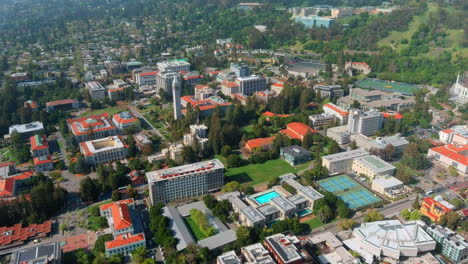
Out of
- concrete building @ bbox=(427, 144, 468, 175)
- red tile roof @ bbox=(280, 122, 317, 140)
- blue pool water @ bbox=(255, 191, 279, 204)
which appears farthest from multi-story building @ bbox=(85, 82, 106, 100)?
concrete building @ bbox=(427, 144, 468, 175)

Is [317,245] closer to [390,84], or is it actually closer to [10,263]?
[10,263]

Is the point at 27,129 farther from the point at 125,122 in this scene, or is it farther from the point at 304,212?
the point at 304,212

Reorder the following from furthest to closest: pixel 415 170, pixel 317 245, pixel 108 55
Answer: pixel 108 55
pixel 415 170
pixel 317 245

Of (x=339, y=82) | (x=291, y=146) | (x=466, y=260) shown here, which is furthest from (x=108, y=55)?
(x=466, y=260)

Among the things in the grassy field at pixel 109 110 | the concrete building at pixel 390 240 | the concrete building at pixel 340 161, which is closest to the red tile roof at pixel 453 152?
the concrete building at pixel 340 161

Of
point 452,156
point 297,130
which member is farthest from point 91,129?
point 452,156

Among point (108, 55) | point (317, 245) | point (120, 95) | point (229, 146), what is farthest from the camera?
point (108, 55)
